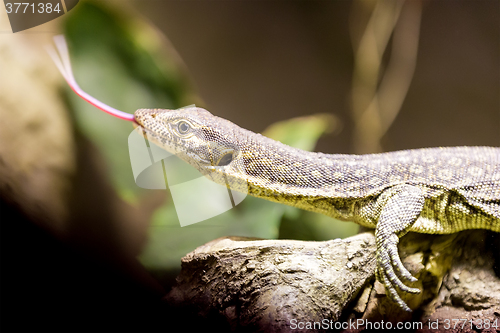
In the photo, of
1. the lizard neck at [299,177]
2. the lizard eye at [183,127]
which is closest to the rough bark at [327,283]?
the lizard neck at [299,177]

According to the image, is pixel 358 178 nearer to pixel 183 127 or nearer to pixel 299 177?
pixel 299 177

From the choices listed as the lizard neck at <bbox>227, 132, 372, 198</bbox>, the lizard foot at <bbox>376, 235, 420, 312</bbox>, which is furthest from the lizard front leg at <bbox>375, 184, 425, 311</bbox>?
the lizard neck at <bbox>227, 132, 372, 198</bbox>

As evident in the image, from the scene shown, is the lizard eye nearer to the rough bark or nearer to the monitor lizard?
the monitor lizard

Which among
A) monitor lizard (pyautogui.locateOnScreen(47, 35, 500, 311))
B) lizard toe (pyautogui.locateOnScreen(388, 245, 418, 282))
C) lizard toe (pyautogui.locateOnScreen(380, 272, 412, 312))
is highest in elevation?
monitor lizard (pyautogui.locateOnScreen(47, 35, 500, 311))

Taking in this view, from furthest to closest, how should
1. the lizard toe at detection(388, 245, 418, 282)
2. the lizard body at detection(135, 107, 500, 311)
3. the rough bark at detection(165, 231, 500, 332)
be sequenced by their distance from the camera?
the lizard body at detection(135, 107, 500, 311) → the lizard toe at detection(388, 245, 418, 282) → the rough bark at detection(165, 231, 500, 332)

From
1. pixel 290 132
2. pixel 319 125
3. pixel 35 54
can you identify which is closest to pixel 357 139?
pixel 319 125

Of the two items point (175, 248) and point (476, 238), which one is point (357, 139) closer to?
point (476, 238)

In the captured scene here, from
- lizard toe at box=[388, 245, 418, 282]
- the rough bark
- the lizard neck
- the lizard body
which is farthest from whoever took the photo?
the lizard neck

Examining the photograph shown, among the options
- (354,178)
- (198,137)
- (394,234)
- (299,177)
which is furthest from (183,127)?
(394,234)
